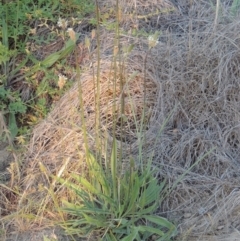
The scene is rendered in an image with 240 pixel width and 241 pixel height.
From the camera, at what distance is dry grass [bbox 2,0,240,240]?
8.43 feet

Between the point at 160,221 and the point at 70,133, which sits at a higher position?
the point at 70,133

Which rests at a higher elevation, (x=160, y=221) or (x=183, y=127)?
(x=183, y=127)

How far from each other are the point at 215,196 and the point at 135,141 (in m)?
0.47

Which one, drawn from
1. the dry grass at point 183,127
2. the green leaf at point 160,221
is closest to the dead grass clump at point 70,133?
the dry grass at point 183,127

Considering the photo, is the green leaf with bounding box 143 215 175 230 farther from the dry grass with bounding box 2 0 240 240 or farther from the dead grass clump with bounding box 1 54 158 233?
the dead grass clump with bounding box 1 54 158 233

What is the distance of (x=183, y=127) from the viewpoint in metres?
2.84

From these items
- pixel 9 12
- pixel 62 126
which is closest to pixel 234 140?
pixel 62 126

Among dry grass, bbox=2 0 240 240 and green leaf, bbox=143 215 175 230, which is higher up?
dry grass, bbox=2 0 240 240

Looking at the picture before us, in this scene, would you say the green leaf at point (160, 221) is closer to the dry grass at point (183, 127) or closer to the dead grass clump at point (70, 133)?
the dry grass at point (183, 127)

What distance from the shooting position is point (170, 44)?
3.12 m

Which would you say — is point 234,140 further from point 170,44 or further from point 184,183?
point 170,44

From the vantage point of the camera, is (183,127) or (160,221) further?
(183,127)

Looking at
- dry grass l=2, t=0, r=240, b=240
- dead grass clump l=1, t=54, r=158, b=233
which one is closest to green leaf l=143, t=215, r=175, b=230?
dry grass l=2, t=0, r=240, b=240

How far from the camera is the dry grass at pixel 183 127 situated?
257cm
